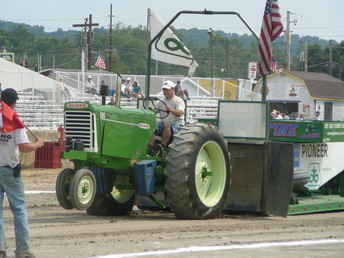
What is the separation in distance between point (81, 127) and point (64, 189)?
847mm

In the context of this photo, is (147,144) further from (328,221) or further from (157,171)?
(328,221)

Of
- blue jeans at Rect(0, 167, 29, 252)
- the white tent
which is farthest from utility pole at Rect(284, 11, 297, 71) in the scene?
blue jeans at Rect(0, 167, 29, 252)

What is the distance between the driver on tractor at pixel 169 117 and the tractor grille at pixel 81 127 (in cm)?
99

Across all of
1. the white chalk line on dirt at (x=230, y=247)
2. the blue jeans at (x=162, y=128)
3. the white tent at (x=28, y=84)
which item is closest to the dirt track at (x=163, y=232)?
the white chalk line on dirt at (x=230, y=247)

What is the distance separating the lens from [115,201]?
11.7 metres

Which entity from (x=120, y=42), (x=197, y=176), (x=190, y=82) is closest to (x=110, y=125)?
(x=197, y=176)

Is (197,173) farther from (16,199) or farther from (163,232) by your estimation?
(16,199)

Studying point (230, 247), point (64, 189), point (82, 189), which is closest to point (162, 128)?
point (82, 189)

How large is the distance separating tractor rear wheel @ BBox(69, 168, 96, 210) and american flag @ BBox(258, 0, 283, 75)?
385 cm

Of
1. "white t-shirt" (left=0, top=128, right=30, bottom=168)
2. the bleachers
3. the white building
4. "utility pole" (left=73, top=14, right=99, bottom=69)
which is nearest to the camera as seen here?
"white t-shirt" (left=0, top=128, right=30, bottom=168)

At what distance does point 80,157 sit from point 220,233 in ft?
7.01

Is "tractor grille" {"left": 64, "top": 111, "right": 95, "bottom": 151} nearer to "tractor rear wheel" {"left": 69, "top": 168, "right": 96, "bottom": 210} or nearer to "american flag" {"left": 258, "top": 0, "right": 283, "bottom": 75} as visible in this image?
"tractor rear wheel" {"left": 69, "top": 168, "right": 96, "bottom": 210}

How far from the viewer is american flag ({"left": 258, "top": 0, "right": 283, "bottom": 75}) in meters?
13.3

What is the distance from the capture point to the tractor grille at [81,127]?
1056 cm
